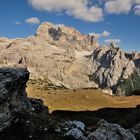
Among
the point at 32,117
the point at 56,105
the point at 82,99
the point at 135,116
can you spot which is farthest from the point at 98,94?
the point at 32,117

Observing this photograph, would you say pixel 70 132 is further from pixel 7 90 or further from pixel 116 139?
pixel 7 90

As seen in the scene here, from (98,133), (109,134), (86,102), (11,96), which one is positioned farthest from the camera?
(86,102)

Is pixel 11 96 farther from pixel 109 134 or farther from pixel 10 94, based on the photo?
pixel 109 134

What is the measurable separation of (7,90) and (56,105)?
99.0m

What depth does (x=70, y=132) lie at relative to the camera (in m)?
31.7

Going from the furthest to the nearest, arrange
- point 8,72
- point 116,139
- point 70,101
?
point 70,101 < point 8,72 < point 116,139

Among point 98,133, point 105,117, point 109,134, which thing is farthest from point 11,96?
point 105,117

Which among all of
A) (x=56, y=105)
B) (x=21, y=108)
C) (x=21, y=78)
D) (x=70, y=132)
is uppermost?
(x=21, y=78)

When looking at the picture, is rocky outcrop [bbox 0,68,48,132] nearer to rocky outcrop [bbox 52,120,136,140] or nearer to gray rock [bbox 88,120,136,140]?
rocky outcrop [bbox 52,120,136,140]

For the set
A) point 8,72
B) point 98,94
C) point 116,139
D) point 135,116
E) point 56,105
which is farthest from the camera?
point 98,94

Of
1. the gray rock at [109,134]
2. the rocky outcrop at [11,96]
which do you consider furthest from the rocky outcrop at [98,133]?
the rocky outcrop at [11,96]

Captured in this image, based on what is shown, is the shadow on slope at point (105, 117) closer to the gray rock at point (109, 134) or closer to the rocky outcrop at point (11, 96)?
the rocky outcrop at point (11, 96)

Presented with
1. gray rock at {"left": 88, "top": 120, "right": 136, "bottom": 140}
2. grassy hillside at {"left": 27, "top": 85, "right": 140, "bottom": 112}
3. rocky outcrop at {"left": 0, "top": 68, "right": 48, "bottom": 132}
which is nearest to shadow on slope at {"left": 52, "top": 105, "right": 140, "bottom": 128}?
grassy hillside at {"left": 27, "top": 85, "right": 140, "bottom": 112}

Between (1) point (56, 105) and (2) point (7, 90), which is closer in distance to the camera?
(2) point (7, 90)
